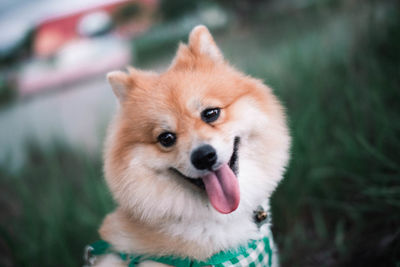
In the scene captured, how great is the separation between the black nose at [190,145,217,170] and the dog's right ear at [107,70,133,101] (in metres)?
0.73

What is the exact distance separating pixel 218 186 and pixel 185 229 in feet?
1.04

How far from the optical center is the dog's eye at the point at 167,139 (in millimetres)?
1942

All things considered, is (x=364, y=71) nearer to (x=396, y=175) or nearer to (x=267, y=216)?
(x=396, y=175)

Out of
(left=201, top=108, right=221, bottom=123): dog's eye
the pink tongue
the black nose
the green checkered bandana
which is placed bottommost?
the green checkered bandana

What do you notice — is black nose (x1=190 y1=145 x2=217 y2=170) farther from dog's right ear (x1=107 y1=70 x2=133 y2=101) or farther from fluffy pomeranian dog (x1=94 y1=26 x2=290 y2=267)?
dog's right ear (x1=107 y1=70 x2=133 y2=101)

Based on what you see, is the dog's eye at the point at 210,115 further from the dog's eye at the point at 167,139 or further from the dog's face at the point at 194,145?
the dog's eye at the point at 167,139

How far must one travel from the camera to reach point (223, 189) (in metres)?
1.82

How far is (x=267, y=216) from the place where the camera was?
2.02 metres

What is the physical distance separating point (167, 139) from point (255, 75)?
2.61 meters

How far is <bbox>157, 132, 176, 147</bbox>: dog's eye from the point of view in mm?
1942

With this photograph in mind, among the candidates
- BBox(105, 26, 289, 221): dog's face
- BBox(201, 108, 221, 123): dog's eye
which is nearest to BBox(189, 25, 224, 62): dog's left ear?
BBox(105, 26, 289, 221): dog's face

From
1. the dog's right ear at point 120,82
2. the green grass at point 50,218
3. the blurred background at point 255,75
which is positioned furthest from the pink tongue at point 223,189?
the green grass at point 50,218

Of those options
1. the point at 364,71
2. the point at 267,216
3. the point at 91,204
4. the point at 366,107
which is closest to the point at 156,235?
the point at 267,216

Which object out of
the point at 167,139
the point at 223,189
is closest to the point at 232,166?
the point at 223,189
